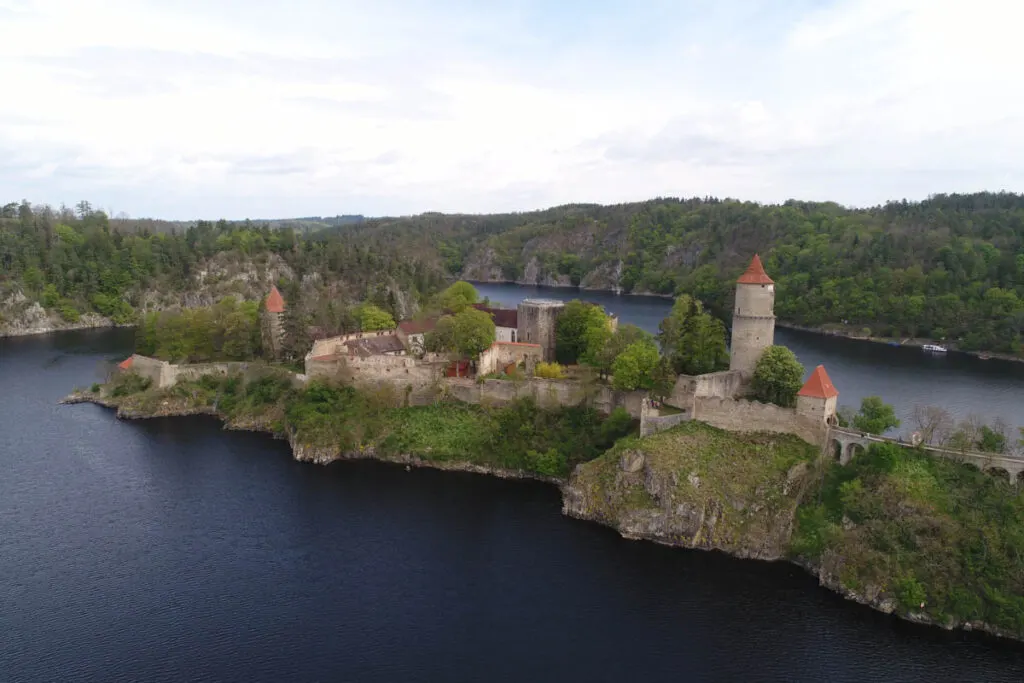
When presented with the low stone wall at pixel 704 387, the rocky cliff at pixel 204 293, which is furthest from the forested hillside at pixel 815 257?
the rocky cliff at pixel 204 293

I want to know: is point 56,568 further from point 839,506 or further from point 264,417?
point 839,506

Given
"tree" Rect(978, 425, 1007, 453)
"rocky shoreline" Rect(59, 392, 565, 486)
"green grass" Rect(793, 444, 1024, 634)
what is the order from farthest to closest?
1. "rocky shoreline" Rect(59, 392, 565, 486)
2. "tree" Rect(978, 425, 1007, 453)
3. "green grass" Rect(793, 444, 1024, 634)

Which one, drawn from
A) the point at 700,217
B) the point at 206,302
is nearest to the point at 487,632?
the point at 206,302

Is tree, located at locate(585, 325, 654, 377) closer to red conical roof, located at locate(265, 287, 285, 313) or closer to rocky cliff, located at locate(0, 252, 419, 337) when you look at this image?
red conical roof, located at locate(265, 287, 285, 313)

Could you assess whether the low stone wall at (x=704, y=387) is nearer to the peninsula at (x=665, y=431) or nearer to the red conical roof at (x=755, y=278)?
the peninsula at (x=665, y=431)

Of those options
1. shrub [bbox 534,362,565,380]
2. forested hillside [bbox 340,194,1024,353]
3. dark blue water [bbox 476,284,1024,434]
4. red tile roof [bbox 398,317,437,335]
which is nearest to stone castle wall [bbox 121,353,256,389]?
red tile roof [bbox 398,317,437,335]

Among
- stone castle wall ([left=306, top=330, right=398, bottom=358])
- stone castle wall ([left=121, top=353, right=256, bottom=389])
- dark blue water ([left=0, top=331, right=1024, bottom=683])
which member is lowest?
dark blue water ([left=0, top=331, right=1024, bottom=683])

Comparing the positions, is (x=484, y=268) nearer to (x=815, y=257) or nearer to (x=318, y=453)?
(x=815, y=257)

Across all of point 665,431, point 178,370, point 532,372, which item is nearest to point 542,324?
point 532,372
